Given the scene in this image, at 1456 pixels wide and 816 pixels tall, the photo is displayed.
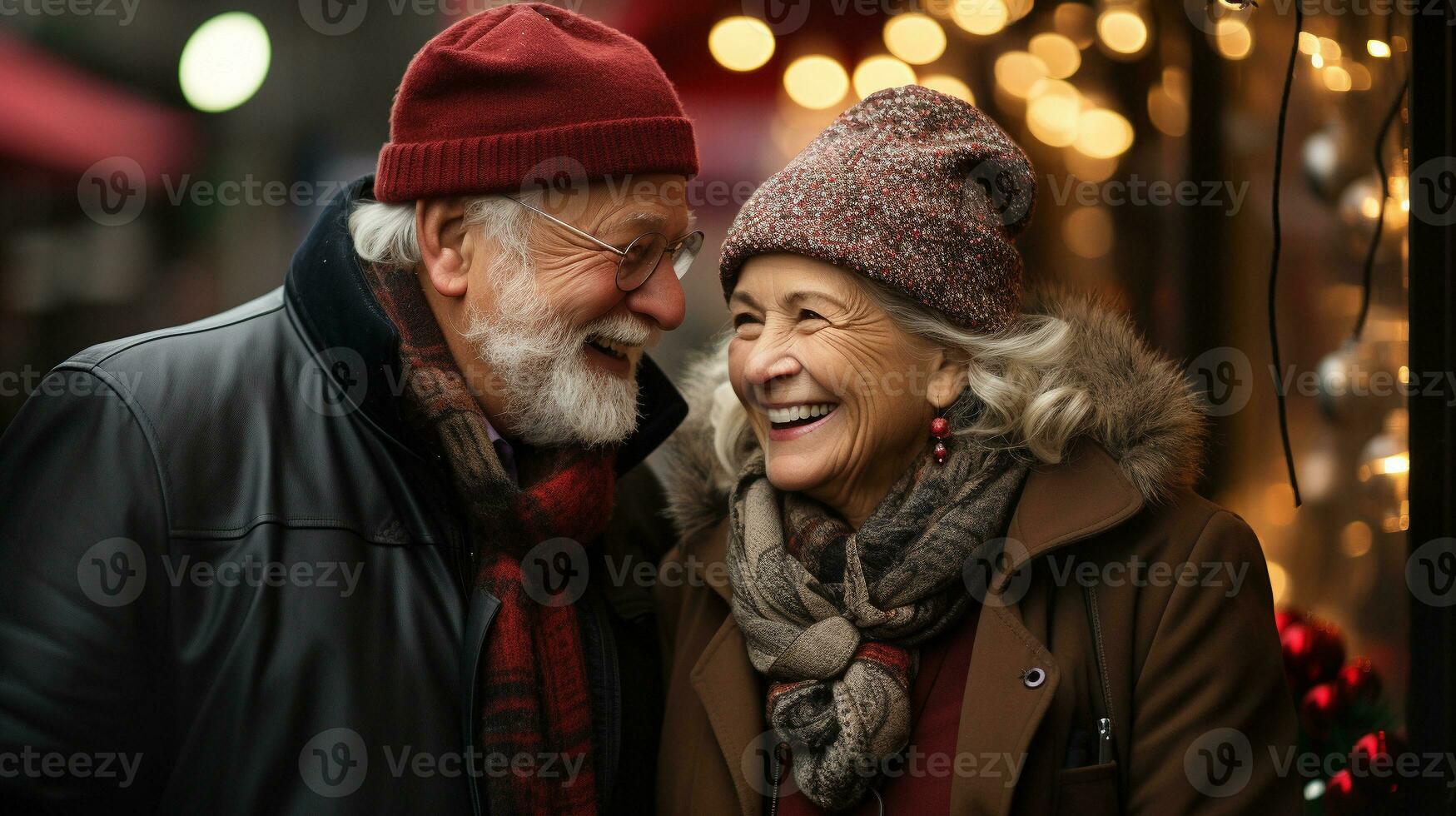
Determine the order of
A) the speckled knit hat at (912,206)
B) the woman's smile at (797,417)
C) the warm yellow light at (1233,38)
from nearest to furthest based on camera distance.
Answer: the speckled knit hat at (912,206) → the woman's smile at (797,417) → the warm yellow light at (1233,38)

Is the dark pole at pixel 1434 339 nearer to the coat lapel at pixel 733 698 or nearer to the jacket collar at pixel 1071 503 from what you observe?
the jacket collar at pixel 1071 503

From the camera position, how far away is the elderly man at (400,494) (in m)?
1.97

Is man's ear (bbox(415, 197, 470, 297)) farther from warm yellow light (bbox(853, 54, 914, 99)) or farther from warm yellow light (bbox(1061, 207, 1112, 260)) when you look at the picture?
warm yellow light (bbox(1061, 207, 1112, 260))

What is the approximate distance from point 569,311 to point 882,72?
8.15 feet

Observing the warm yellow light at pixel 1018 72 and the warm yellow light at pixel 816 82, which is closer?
the warm yellow light at pixel 1018 72

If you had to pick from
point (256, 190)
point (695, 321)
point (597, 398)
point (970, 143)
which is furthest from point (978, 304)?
point (256, 190)

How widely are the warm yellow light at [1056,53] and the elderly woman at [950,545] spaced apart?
1938mm

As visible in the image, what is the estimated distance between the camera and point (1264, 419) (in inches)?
127

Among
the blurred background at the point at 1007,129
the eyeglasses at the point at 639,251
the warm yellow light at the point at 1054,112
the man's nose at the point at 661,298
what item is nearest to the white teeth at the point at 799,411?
the man's nose at the point at 661,298

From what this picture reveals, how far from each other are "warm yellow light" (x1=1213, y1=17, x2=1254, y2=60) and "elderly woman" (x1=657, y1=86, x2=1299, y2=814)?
1.17 metres

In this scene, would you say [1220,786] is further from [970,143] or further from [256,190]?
[256,190]

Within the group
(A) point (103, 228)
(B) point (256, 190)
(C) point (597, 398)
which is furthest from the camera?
(B) point (256, 190)

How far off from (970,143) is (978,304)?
1.18 feet

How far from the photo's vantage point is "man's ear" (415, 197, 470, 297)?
2490mm
